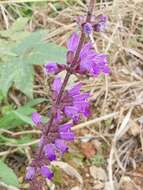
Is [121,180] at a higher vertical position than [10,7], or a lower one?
lower

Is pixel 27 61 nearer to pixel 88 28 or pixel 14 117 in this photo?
pixel 88 28

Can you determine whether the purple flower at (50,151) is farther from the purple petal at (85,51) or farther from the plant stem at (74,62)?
the purple petal at (85,51)

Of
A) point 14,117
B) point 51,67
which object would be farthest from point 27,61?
point 14,117

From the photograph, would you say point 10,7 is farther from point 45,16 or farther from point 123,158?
point 123,158

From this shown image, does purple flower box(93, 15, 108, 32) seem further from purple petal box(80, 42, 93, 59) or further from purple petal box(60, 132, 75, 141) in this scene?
purple petal box(60, 132, 75, 141)

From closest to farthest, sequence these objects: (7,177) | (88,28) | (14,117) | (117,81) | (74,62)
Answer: (88,28) → (74,62) → (7,177) → (14,117) → (117,81)

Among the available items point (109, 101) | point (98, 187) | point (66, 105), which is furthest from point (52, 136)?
point (109, 101)
